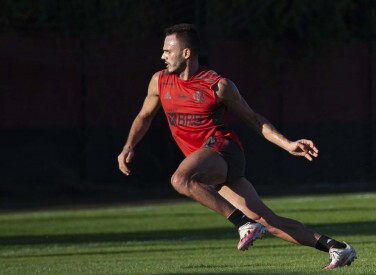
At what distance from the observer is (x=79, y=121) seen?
23.7m

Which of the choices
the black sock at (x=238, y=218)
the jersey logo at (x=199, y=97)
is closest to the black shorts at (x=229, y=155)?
the jersey logo at (x=199, y=97)

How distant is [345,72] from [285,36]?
165 centimetres

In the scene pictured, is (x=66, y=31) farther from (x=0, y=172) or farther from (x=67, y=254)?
(x=67, y=254)

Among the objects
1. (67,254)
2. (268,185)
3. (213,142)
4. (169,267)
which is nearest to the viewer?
(213,142)

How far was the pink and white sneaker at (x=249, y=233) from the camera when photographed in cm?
827

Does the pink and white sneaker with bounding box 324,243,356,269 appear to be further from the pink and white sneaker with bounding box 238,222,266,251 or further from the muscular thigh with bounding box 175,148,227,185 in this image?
the muscular thigh with bounding box 175,148,227,185

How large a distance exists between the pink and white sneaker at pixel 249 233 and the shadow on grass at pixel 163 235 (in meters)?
6.57

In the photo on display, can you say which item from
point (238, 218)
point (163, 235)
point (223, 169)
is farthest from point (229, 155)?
point (163, 235)

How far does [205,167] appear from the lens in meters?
8.59

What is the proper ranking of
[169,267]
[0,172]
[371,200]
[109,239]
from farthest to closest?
1. [0,172]
2. [371,200]
3. [109,239]
4. [169,267]

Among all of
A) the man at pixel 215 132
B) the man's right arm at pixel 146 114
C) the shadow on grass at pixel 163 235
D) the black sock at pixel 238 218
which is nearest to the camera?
the black sock at pixel 238 218

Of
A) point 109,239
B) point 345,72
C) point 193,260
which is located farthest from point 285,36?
point 193,260

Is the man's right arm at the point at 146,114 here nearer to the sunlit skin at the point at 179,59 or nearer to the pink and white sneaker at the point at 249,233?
the sunlit skin at the point at 179,59

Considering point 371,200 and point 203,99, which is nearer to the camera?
point 203,99
